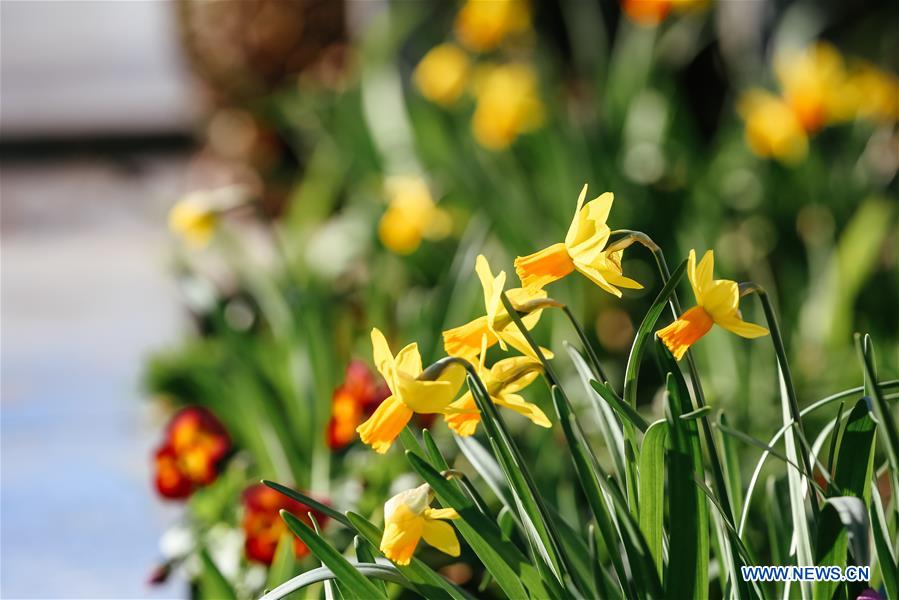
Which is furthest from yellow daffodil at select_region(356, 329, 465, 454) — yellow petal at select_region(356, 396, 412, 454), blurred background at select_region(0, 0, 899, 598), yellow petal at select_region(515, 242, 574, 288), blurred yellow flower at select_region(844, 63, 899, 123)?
blurred yellow flower at select_region(844, 63, 899, 123)

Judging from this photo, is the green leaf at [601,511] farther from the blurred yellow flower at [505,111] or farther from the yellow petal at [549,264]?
the blurred yellow flower at [505,111]

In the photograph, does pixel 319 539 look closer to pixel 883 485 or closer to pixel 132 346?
pixel 883 485

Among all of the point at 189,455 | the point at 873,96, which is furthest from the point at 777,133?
the point at 189,455

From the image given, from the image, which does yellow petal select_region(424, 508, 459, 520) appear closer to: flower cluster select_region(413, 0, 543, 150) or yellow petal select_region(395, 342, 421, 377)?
yellow petal select_region(395, 342, 421, 377)

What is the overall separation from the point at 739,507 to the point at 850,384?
2.84ft

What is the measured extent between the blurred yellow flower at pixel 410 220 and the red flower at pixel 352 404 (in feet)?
2.52

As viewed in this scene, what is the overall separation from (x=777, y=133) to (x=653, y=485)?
1.85 meters

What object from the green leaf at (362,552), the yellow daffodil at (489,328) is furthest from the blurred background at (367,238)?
the yellow daffodil at (489,328)

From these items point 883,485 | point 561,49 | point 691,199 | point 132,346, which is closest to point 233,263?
point 132,346

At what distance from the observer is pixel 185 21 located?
14.1ft

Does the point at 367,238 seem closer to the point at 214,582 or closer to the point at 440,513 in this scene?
the point at 214,582

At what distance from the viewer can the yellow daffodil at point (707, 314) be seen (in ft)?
2.97

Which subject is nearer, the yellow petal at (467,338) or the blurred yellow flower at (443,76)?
the yellow petal at (467,338)

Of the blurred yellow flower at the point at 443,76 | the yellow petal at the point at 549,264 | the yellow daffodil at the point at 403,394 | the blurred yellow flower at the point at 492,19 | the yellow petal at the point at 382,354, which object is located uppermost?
the blurred yellow flower at the point at 492,19
